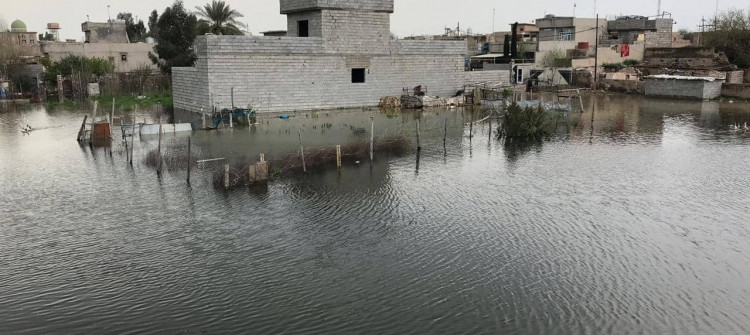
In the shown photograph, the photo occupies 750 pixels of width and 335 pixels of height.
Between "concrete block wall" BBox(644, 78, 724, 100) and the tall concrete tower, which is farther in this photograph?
"concrete block wall" BBox(644, 78, 724, 100)

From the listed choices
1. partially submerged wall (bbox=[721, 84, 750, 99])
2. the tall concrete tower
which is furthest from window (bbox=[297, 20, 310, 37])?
partially submerged wall (bbox=[721, 84, 750, 99])

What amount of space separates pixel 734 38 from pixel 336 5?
38188 mm

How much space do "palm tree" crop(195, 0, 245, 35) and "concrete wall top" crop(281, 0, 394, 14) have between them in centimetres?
1105

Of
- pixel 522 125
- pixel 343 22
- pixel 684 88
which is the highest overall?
pixel 343 22

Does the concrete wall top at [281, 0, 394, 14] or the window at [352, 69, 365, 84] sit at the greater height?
the concrete wall top at [281, 0, 394, 14]

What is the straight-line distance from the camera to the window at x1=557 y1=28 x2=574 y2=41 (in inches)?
2511

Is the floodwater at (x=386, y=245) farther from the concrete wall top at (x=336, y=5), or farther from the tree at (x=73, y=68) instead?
the tree at (x=73, y=68)

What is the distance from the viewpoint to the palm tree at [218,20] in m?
46.0

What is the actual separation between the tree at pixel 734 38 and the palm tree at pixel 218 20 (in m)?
41.3

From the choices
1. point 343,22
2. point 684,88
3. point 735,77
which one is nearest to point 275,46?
point 343,22

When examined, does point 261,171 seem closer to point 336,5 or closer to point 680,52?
point 336,5

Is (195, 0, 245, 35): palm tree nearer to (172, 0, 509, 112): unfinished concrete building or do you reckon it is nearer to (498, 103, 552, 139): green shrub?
(172, 0, 509, 112): unfinished concrete building

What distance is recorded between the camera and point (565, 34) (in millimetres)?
64188

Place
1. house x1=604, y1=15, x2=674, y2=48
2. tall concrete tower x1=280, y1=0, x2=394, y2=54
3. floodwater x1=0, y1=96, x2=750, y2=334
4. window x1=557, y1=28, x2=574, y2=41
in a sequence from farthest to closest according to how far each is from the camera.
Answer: house x1=604, y1=15, x2=674, y2=48
window x1=557, y1=28, x2=574, y2=41
tall concrete tower x1=280, y1=0, x2=394, y2=54
floodwater x1=0, y1=96, x2=750, y2=334
